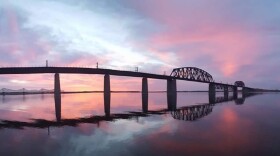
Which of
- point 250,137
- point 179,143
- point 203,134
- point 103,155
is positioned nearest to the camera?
point 103,155

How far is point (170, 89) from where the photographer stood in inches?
7032

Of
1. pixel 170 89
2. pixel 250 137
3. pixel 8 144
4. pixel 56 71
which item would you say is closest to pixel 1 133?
pixel 8 144

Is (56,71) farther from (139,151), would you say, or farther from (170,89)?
(139,151)

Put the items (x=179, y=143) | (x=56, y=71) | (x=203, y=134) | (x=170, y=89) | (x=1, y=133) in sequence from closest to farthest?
(x=179, y=143) → (x=203, y=134) → (x=1, y=133) → (x=56, y=71) → (x=170, y=89)

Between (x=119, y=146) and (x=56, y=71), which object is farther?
(x=56, y=71)

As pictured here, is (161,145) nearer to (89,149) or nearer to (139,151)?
(139,151)

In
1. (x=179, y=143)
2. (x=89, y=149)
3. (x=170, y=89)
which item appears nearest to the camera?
(x=89, y=149)

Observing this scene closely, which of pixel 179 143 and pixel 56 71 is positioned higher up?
pixel 56 71

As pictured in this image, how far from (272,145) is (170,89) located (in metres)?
154

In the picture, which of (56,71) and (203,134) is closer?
(203,134)

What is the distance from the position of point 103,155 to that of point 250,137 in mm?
15363

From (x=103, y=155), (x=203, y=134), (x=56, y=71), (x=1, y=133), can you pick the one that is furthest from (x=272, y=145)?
(x=56, y=71)

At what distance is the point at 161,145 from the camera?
967 inches

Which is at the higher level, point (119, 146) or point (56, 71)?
point (56, 71)
